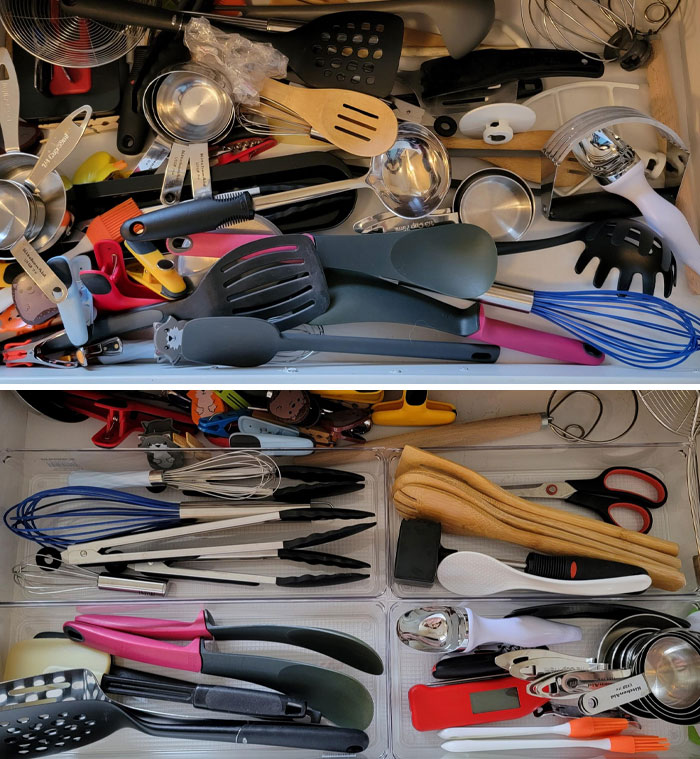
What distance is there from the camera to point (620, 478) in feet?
3.58

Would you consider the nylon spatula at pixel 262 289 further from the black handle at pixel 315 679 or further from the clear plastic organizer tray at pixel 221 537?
the black handle at pixel 315 679

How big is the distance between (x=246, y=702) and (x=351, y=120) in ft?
2.22

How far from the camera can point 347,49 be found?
101 centimetres

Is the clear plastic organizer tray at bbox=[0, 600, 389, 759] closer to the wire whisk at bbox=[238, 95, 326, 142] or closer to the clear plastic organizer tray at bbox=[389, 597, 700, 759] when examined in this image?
the clear plastic organizer tray at bbox=[389, 597, 700, 759]

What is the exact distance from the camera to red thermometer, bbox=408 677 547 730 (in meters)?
0.99

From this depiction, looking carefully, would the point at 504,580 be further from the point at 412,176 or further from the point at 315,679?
the point at 412,176

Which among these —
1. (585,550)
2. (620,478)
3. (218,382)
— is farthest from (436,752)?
(218,382)

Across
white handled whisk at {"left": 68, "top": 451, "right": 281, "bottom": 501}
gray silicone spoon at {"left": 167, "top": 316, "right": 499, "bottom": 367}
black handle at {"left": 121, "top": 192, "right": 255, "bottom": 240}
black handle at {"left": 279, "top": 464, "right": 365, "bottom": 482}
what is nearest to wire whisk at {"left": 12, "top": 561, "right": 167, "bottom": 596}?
white handled whisk at {"left": 68, "top": 451, "right": 281, "bottom": 501}

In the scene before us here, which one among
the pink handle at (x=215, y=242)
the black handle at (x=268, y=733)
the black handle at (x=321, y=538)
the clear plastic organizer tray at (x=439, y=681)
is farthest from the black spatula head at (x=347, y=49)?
the black handle at (x=268, y=733)

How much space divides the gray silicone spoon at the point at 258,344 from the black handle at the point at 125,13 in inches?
14.6

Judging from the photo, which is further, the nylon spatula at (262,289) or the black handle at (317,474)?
the black handle at (317,474)

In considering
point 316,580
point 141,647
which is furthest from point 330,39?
point 141,647

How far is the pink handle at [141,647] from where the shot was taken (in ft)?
A: 3.24

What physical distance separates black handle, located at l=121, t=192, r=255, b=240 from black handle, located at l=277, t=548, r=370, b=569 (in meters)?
0.40
